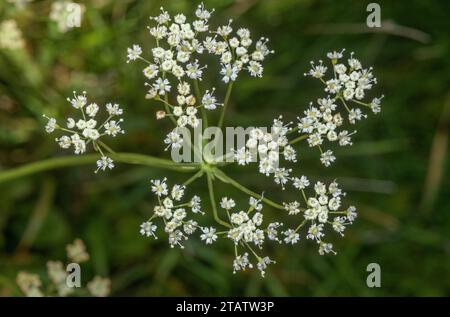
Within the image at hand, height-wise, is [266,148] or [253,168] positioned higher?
[253,168]

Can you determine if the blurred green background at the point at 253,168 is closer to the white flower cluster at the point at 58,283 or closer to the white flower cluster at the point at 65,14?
the white flower cluster at the point at 65,14

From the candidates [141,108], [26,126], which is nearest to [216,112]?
[141,108]

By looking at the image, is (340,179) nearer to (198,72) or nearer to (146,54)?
(146,54)

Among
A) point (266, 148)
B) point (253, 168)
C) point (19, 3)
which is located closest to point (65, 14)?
point (19, 3)

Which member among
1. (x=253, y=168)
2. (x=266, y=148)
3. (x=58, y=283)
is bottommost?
(x=58, y=283)

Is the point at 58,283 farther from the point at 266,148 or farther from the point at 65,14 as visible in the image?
the point at 65,14

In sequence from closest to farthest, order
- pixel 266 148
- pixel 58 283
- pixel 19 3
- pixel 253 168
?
pixel 266 148 → pixel 58 283 → pixel 19 3 → pixel 253 168

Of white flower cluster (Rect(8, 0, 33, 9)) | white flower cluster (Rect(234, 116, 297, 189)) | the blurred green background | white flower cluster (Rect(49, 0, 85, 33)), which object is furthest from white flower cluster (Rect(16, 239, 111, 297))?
white flower cluster (Rect(8, 0, 33, 9))

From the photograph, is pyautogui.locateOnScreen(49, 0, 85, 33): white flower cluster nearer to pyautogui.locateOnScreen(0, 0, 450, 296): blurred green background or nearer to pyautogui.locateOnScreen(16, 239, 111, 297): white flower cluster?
pyautogui.locateOnScreen(0, 0, 450, 296): blurred green background
